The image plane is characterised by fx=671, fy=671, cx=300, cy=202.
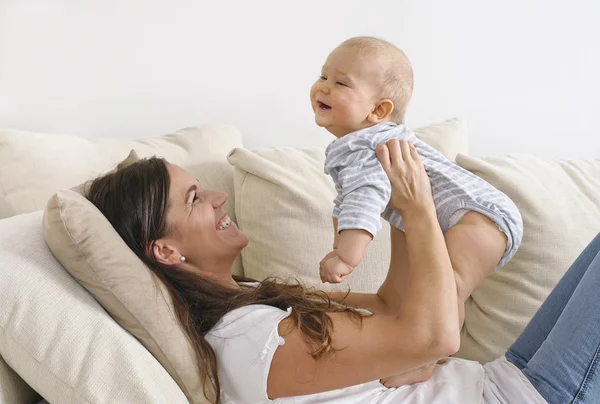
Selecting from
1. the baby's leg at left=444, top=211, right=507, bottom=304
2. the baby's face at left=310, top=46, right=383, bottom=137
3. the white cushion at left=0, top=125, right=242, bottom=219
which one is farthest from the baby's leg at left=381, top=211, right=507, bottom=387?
the white cushion at left=0, top=125, right=242, bottom=219

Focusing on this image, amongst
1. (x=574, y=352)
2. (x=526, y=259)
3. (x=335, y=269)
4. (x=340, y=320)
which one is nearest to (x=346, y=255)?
(x=335, y=269)

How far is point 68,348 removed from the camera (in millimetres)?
1154

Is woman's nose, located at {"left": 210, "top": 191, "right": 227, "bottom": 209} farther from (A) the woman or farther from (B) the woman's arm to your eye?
(B) the woman's arm

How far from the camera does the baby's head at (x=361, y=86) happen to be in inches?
51.7

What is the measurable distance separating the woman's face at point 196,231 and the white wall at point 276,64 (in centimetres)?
69

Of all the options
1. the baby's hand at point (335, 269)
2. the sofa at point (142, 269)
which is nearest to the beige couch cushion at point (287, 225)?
the sofa at point (142, 269)

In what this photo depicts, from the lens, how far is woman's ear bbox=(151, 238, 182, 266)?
1.36m

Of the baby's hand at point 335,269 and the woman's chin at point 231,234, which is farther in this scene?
the woman's chin at point 231,234

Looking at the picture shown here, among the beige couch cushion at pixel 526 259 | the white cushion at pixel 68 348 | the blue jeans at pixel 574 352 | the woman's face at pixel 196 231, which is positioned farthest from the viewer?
the beige couch cushion at pixel 526 259

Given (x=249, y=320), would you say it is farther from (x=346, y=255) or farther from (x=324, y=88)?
(x=324, y=88)

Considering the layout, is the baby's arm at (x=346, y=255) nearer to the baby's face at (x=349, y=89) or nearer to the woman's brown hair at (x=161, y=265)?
the woman's brown hair at (x=161, y=265)

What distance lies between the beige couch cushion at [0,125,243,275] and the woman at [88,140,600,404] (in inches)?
11.9

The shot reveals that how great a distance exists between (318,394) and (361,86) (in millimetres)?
604

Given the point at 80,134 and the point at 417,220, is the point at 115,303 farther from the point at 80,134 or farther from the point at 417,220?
the point at 80,134
